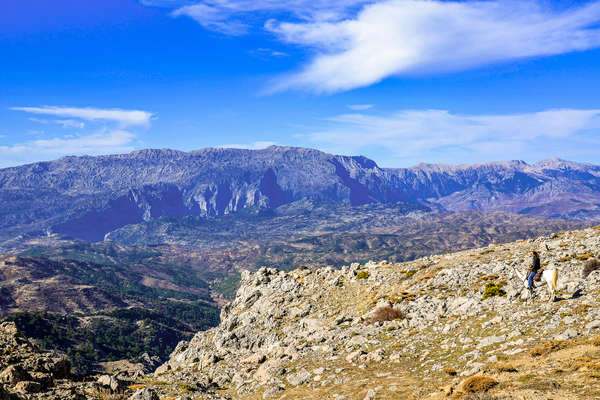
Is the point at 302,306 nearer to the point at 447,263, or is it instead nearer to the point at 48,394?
the point at 447,263

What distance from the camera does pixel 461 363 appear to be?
26.9 m

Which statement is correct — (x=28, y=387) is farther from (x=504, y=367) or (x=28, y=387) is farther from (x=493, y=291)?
(x=493, y=291)

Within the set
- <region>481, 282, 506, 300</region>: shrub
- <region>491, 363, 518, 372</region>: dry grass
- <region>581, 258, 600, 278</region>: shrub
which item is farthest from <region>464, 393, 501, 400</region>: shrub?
<region>581, 258, 600, 278</region>: shrub

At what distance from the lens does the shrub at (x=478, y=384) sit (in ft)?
67.7

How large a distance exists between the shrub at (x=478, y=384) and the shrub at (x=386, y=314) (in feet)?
63.3

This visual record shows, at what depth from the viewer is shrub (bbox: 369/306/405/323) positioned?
40.8 metres

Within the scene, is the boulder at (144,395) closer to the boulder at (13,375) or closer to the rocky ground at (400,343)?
the rocky ground at (400,343)

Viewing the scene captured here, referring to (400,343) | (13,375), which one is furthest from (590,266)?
(13,375)

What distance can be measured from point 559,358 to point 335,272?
129 ft

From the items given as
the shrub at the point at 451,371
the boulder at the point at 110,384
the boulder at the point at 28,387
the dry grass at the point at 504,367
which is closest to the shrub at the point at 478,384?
the dry grass at the point at 504,367

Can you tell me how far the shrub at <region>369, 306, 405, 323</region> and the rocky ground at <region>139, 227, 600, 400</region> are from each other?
117 millimetres

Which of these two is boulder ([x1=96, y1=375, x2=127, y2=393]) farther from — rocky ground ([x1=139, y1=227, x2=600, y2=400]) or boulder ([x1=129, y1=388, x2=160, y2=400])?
boulder ([x1=129, y1=388, x2=160, y2=400])

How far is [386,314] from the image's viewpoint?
41375 mm

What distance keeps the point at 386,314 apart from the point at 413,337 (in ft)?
22.5
